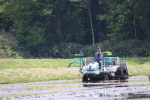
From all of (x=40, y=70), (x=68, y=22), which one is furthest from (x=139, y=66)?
(x=68, y=22)

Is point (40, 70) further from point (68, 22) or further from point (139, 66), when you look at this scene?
point (68, 22)

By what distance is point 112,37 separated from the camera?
61688 millimetres

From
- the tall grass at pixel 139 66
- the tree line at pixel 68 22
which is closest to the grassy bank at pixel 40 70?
the tall grass at pixel 139 66

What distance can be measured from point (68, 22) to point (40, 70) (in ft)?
118

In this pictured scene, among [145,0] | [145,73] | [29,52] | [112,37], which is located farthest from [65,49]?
[145,73]

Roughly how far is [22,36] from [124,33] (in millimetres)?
16310

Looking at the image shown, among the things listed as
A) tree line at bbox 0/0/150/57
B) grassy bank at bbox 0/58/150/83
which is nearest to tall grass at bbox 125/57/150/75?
grassy bank at bbox 0/58/150/83

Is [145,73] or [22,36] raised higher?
[22,36]

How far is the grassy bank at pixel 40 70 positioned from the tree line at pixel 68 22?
18.6m

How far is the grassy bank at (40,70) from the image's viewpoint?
25875mm

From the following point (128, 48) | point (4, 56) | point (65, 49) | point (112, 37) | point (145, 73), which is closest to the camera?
point (145, 73)

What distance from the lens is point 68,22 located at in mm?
63875

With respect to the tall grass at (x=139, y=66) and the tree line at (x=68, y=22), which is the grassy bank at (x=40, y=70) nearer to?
the tall grass at (x=139, y=66)

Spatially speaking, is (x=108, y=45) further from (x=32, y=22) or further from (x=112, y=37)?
(x=32, y=22)
